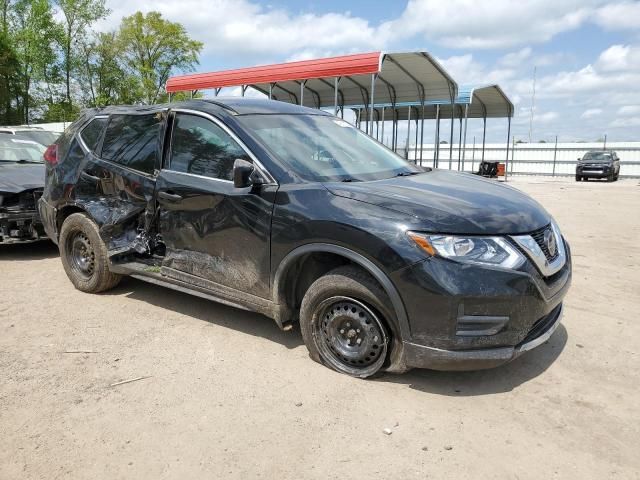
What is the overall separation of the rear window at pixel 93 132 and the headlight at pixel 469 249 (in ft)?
11.6

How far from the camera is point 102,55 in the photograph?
4291 centimetres

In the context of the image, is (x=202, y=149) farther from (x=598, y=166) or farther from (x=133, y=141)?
(x=598, y=166)

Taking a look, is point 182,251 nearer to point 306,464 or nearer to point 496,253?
point 306,464

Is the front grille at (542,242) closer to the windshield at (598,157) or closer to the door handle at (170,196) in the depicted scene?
the door handle at (170,196)

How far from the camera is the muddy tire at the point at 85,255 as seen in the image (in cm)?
486

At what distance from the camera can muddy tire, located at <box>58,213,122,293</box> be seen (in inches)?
Result: 191

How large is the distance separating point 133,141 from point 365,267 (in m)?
2.72

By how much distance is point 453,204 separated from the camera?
3154 mm

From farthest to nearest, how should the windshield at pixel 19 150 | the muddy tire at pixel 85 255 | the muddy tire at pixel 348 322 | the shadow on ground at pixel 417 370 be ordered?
the windshield at pixel 19 150 < the muddy tire at pixel 85 255 < the shadow on ground at pixel 417 370 < the muddy tire at pixel 348 322

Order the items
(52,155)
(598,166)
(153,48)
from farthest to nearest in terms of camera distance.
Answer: (153,48) < (598,166) < (52,155)

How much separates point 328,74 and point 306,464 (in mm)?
13357

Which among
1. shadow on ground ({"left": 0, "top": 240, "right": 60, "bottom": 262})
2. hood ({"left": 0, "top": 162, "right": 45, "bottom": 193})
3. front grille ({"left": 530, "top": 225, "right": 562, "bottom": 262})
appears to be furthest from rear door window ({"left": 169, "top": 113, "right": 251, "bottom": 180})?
shadow on ground ({"left": 0, "top": 240, "right": 60, "bottom": 262})

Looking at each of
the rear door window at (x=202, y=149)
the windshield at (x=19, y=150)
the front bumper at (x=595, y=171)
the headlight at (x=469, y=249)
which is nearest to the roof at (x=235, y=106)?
the rear door window at (x=202, y=149)

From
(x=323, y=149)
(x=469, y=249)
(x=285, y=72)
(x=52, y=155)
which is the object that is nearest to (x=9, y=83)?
(x=285, y=72)
